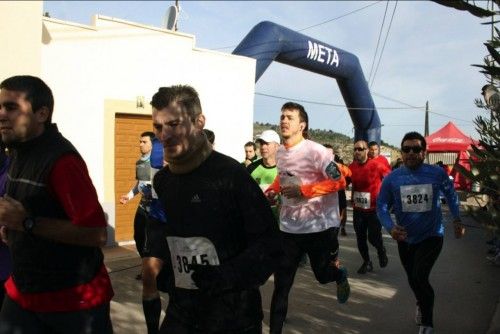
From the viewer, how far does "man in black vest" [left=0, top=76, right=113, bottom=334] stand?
226cm

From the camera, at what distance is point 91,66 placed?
858 cm

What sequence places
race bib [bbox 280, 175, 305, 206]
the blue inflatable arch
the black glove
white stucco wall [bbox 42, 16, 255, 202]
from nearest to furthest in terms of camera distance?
1. the black glove
2. race bib [bbox 280, 175, 305, 206]
3. white stucco wall [bbox 42, 16, 255, 202]
4. the blue inflatable arch

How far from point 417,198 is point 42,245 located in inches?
135

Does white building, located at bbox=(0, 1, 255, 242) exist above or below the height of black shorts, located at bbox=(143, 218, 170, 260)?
above

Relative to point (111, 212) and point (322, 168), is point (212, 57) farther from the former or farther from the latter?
point (322, 168)

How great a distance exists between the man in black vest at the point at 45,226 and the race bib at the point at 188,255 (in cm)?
35

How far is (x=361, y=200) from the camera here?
24.7 feet

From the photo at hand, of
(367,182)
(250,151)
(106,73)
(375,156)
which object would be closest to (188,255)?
(367,182)

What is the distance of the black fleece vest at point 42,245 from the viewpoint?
2.28 metres

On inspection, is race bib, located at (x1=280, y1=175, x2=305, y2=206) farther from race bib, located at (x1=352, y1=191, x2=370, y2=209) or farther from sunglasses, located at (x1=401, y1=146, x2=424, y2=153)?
race bib, located at (x1=352, y1=191, x2=370, y2=209)

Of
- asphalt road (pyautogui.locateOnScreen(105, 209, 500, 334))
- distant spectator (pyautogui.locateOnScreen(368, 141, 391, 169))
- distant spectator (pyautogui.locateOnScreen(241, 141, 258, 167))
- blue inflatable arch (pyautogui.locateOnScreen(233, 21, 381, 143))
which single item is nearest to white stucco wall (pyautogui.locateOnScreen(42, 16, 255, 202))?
blue inflatable arch (pyautogui.locateOnScreen(233, 21, 381, 143))

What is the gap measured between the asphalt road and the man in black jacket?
2581mm

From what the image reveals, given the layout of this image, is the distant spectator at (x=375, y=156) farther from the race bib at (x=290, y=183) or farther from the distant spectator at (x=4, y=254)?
the distant spectator at (x=4, y=254)

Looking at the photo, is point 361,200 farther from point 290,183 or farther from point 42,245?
point 42,245
